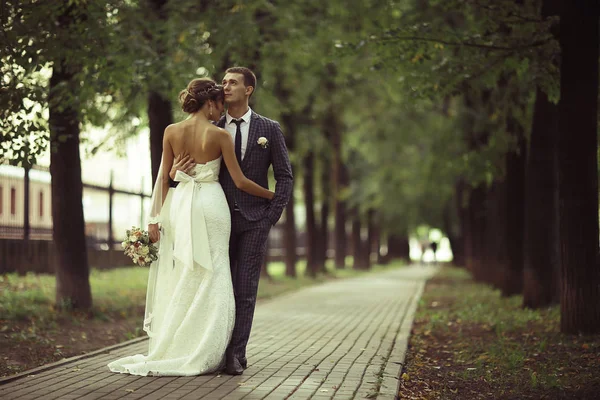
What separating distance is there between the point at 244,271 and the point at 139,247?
3.00 feet

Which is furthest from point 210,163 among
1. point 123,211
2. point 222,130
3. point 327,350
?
point 123,211

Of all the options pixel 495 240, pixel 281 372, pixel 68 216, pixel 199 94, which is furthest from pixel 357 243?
pixel 199 94

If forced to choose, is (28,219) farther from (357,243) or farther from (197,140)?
(357,243)

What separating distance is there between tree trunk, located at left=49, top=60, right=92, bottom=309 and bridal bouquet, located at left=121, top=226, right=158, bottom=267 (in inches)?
212

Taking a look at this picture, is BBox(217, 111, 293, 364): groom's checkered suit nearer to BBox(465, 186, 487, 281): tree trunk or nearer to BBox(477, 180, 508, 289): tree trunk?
BBox(477, 180, 508, 289): tree trunk

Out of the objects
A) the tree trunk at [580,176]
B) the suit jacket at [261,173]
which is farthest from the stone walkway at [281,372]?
the tree trunk at [580,176]

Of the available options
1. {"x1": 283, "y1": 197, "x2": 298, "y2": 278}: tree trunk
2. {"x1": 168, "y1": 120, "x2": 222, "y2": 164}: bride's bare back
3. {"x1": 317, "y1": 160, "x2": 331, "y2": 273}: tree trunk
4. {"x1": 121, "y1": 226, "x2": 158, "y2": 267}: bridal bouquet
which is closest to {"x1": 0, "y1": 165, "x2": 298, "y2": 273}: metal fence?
{"x1": 121, "y1": 226, "x2": 158, "y2": 267}: bridal bouquet

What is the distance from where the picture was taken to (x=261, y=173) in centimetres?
729

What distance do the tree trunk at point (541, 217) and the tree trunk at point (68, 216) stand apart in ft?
23.4

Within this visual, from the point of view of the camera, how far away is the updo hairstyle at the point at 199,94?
710 centimetres

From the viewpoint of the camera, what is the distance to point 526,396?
668 cm

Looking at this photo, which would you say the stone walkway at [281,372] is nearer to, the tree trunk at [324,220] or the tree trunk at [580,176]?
the tree trunk at [580,176]

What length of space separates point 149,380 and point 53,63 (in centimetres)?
600

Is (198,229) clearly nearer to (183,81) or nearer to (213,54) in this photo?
(183,81)
